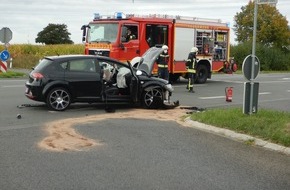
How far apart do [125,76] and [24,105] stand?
2.94 m

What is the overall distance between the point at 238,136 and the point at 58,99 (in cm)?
537

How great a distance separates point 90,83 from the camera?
1275 cm

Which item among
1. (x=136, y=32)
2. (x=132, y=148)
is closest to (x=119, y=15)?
(x=136, y=32)

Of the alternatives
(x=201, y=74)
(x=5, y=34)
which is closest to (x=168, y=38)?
(x=201, y=74)

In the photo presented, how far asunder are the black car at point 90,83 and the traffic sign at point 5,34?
1480 cm

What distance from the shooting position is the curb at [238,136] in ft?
26.8

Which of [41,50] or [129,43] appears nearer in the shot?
[129,43]

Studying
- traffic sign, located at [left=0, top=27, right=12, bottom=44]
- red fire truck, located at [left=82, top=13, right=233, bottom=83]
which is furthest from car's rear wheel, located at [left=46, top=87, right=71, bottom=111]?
traffic sign, located at [left=0, top=27, right=12, bottom=44]

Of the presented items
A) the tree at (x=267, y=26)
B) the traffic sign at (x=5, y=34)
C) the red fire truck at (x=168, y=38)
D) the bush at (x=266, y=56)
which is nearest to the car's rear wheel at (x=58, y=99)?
the red fire truck at (x=168, y=38)

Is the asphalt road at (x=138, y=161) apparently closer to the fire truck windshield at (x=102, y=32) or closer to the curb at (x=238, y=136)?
the curb at (x=238, y=136)

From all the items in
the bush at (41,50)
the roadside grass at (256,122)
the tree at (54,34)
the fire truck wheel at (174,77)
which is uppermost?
the tree at (54,34)

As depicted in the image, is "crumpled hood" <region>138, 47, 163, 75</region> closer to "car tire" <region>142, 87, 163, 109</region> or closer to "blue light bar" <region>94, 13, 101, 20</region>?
"car tire" <region>142, 87, 163, 109</region>

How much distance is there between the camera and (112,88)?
1304 centimetres

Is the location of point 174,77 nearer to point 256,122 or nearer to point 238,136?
point 256,122
